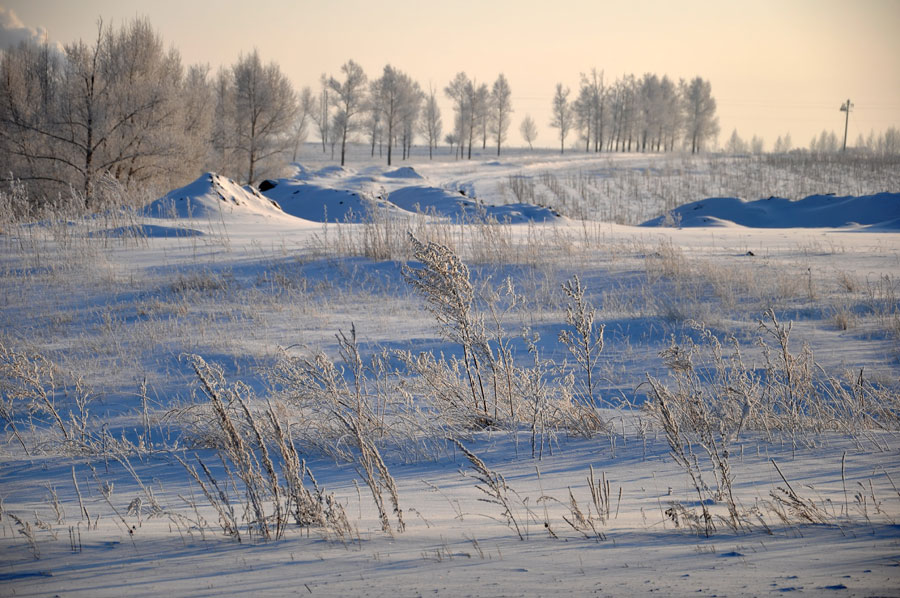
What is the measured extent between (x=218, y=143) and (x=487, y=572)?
33502mm

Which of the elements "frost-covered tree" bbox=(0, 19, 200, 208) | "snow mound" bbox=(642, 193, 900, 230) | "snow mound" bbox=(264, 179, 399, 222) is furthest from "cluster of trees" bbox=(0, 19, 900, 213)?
"snow mound" bbox=(642, 193, 900, 230)

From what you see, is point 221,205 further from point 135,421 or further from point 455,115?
point 455,115

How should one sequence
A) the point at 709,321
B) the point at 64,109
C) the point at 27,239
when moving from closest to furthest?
1. the point at 709,321
2. the point at 27,239
3. the point at 64,109

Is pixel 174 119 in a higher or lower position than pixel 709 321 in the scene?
higher

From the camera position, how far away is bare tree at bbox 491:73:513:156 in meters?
66.8

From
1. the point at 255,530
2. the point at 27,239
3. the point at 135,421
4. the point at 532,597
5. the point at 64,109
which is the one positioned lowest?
the point at 135,421

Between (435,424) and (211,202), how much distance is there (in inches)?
489

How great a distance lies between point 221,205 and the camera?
49.2 feet

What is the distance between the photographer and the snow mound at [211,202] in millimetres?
14469

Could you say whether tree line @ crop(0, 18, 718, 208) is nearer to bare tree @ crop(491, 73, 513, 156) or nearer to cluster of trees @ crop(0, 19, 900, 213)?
cluster of trees @ crop(0, 19, 900, 213)

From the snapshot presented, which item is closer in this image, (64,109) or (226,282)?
(226,282)

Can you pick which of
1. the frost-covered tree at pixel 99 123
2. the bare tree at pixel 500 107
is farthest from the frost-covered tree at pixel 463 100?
the frost-covered tree at pixel 99 123

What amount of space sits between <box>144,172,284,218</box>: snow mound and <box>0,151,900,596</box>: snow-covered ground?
2176mm

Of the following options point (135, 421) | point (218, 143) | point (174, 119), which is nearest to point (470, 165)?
point (218, 143)
